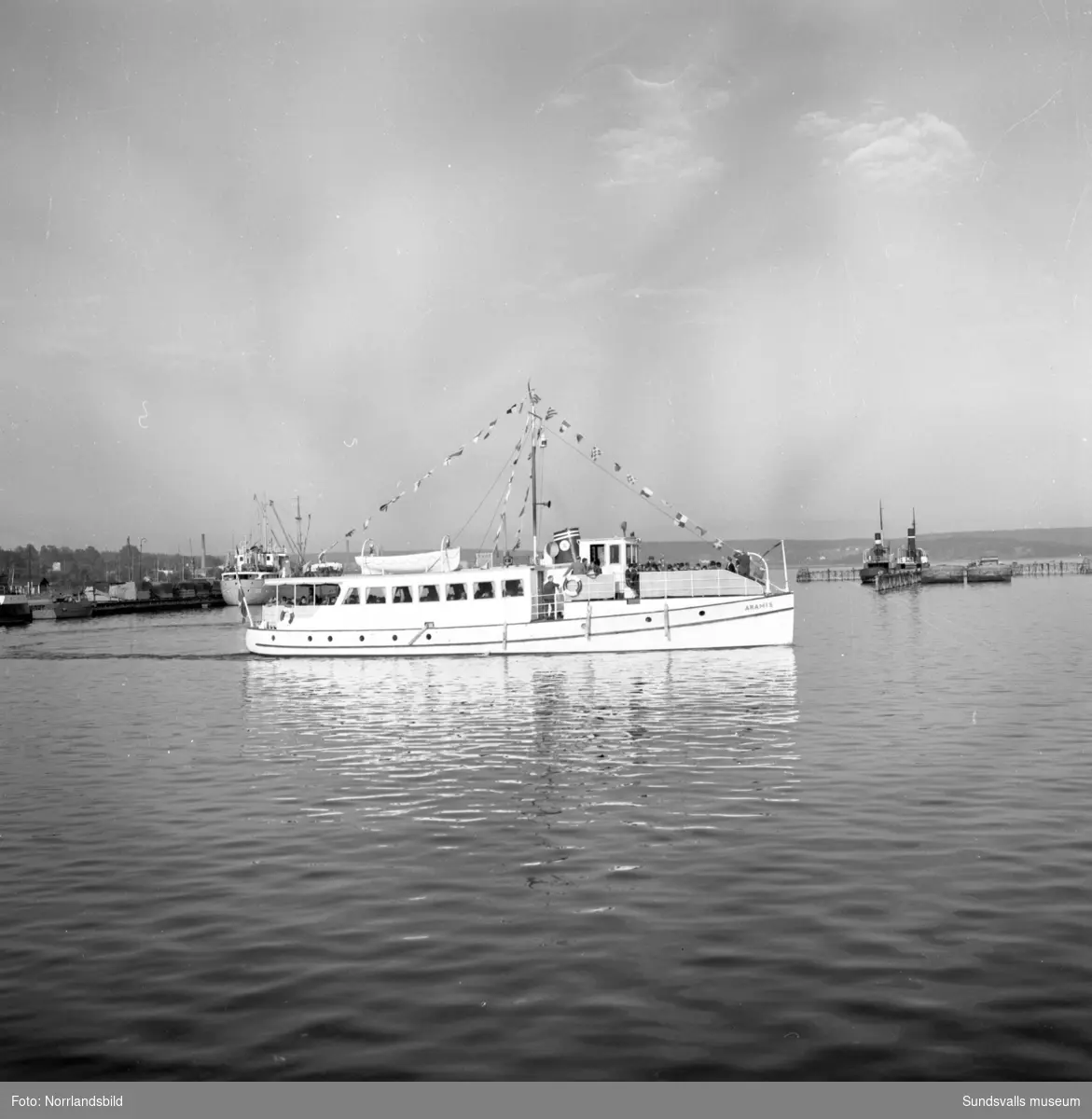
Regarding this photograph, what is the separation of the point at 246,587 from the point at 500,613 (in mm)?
88505

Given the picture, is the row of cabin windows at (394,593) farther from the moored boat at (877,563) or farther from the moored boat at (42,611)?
the moored boat at (877,563)

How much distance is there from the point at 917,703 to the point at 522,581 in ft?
66.9

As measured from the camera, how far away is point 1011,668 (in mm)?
40188

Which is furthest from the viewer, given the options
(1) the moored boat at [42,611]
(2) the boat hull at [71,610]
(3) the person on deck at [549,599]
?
(1) the moored boat at [42,611]

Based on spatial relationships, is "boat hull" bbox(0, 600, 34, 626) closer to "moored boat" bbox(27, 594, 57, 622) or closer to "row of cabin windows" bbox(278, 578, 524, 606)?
"moored boat" bbox(27, 594, 57, 622)

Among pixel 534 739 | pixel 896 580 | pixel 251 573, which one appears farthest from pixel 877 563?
pixel 534 739

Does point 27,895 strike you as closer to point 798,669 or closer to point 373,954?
point 373,954

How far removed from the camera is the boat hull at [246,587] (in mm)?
130000

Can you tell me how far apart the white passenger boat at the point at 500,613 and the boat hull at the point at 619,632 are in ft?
0.14

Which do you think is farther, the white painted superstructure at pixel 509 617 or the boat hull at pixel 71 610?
the boat hull at pixel 71 610

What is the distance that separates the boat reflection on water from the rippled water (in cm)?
16

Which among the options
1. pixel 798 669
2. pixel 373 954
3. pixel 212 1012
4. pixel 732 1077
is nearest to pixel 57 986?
pixel 212 1012

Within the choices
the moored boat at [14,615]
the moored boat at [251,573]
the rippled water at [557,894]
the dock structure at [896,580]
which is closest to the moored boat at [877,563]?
the dock structure at [896,580]

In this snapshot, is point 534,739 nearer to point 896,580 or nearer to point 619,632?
point 619,632
